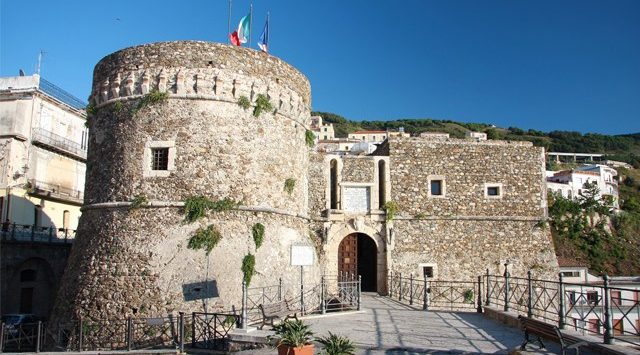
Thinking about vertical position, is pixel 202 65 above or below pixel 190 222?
above

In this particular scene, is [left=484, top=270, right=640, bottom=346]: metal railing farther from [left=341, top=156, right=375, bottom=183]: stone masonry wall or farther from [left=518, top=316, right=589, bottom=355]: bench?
[left=341, top=156, right=375, bottom=183]: stone masonry wall

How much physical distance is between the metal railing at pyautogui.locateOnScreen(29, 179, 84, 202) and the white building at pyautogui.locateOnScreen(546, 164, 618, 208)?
53236mm

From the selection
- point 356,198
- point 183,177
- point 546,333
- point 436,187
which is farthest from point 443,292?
point 546,333

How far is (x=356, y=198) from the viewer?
2177cm

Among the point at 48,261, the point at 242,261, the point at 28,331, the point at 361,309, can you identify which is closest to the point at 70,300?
the point at 242,261

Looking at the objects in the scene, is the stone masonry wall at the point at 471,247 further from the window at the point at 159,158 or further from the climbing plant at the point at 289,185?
the window at the point at 159,158

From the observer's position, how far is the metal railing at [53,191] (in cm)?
2731

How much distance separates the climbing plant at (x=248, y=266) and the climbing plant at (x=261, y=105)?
179 inches

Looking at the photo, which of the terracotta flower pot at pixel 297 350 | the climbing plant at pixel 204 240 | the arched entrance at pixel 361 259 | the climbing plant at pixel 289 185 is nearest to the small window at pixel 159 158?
the climbing plant at pixel 204 240

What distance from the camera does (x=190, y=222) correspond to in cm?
1450

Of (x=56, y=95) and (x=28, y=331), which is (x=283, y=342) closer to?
(x=28, y=331)

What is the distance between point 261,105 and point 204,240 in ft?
15.3

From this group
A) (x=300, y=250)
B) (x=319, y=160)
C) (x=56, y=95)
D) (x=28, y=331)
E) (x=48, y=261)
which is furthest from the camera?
(x=56, y=95)

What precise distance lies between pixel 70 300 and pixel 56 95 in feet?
68.8
